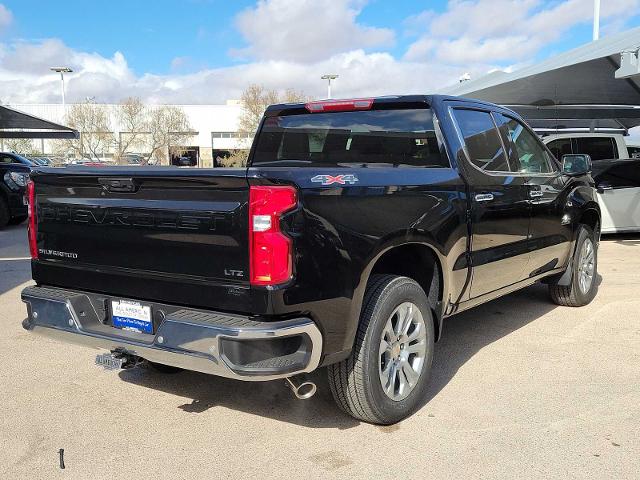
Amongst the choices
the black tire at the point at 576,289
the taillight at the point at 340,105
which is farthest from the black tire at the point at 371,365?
the black tire at the point at 576,289

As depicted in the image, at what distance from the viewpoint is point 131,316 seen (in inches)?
129

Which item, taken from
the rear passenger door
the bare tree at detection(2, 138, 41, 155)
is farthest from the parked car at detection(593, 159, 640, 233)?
the bare tree at detection(2, 138, 41, 155)

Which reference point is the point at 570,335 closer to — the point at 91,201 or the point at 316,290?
the point at 316,290

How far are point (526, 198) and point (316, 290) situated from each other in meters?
2.57

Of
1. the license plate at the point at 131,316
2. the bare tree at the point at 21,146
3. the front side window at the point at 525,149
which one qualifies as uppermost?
the bare tree at the point at 21,146

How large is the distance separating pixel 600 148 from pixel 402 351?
1008 cm

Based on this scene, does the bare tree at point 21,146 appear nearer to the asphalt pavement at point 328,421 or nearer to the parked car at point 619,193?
the parked car at point 619,193

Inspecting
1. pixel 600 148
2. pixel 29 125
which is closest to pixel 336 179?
pixel 600 148

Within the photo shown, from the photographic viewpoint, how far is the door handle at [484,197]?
420 cm

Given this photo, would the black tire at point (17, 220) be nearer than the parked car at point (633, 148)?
Yes

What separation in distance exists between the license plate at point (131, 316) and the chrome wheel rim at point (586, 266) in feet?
14.8

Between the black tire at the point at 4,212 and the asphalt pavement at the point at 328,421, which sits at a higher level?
the black tire at the point at 4,212

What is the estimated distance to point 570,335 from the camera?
5.38 meters

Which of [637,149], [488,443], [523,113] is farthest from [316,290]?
[523,113]
